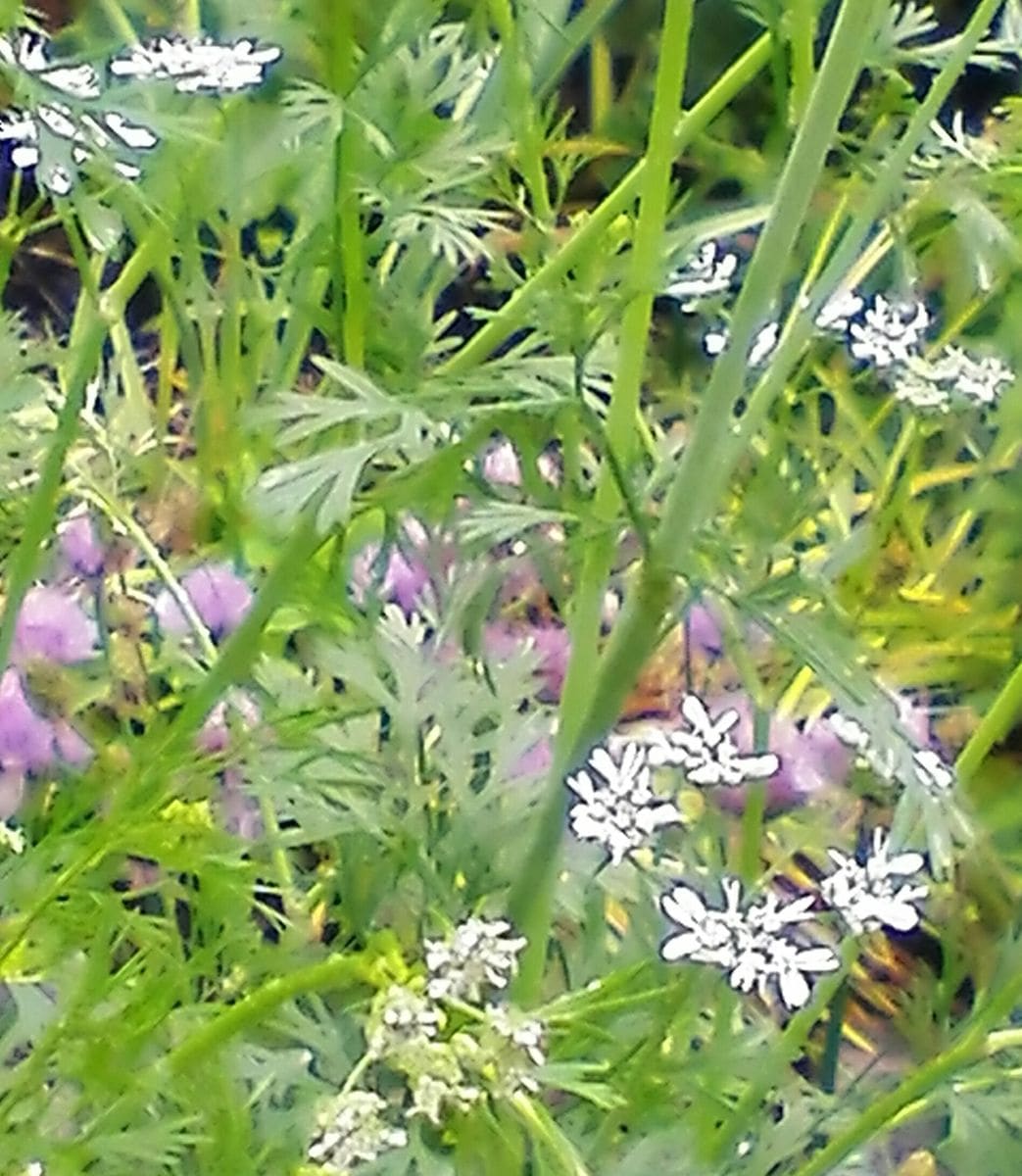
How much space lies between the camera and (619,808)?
21.8 inches

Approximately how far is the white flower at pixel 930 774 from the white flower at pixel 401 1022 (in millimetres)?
147

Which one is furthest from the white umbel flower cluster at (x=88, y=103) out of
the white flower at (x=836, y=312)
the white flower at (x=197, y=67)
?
the white flower at (x=836, y=312)

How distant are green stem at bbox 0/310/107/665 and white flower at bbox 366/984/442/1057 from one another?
0.47 ft

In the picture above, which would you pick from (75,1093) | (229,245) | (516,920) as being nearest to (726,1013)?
(516,920)

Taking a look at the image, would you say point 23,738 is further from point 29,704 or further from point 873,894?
point 873,894

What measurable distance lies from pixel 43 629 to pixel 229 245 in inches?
6.2

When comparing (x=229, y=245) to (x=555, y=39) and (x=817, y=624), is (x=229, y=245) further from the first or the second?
(x=817, y=624)

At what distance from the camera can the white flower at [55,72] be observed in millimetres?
463

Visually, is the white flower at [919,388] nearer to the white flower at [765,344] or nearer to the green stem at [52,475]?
the white flower at [765,344]

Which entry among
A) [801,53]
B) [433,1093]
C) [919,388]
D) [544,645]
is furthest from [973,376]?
[433,1093]

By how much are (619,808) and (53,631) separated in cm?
28

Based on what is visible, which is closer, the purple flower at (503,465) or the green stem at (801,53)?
the green stem at (801,53)

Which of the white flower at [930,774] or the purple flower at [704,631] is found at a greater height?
Answer: the white flower at [930,774]

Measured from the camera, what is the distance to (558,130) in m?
0.79
